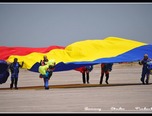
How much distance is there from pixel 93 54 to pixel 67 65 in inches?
62.5

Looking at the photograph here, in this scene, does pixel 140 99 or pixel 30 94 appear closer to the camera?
pixel 140 99

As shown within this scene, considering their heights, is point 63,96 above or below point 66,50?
below

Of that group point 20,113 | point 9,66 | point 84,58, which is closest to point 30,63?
point 9,66

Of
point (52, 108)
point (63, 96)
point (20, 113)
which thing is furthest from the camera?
point (63, 96)

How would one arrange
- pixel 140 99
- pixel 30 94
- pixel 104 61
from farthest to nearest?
pixel 104 61, pixel 30 94, pixel 140 99

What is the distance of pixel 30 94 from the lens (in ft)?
57.3

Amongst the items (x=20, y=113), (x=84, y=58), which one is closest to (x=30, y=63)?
(x=84, y=58)

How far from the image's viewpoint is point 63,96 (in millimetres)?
16344

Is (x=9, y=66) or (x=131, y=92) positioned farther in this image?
(x=9, y=66)

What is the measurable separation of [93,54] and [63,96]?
5595 mm

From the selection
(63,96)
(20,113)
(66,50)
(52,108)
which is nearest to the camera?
(20,113)

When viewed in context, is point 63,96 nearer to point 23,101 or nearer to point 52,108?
point 23,101

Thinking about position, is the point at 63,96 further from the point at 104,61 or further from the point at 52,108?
the point at 104,61

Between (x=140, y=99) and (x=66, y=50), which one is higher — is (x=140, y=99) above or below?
below
